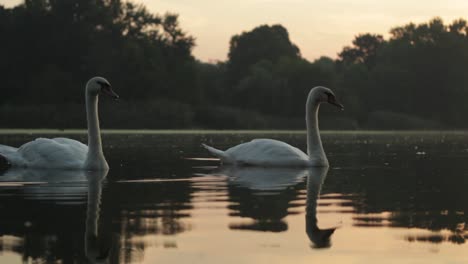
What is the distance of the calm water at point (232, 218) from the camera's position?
545cm

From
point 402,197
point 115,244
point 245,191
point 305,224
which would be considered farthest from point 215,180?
point 115,244

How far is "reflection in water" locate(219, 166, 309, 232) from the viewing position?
22.6ft

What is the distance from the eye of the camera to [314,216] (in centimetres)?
732

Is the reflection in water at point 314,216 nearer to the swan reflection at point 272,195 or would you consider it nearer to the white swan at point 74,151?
the swan reflection at point 272,195

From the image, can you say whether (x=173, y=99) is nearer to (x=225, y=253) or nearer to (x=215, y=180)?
(x=215, y=180)

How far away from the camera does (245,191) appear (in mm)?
9695

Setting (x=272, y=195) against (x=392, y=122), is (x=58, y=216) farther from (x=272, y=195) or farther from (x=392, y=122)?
(x=392, y=122)

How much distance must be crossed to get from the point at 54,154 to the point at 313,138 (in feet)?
12.9

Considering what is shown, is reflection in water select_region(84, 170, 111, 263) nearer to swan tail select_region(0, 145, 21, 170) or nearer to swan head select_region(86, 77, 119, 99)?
swan head select_region(86, 77, 119, 99)

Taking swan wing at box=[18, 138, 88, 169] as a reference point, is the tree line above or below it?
above

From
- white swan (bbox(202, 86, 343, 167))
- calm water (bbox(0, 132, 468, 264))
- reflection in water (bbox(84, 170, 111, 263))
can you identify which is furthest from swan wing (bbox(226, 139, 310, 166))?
reflection in water (bbox(84, 170, 111, 263))

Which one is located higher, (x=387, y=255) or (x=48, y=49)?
(x=48, y=49)

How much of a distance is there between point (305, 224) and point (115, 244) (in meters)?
1.67

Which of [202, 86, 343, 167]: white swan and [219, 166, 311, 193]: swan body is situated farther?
[202, 86, 343, 167]: white swan
